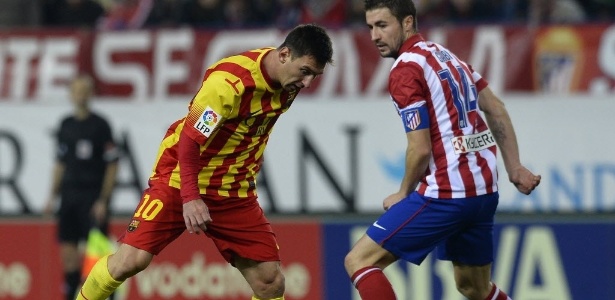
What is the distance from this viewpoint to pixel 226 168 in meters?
7.23

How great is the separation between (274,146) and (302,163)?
267mm

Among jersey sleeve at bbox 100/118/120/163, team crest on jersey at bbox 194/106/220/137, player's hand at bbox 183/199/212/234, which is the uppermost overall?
team crest on jersey at bbox 194/106/220/137

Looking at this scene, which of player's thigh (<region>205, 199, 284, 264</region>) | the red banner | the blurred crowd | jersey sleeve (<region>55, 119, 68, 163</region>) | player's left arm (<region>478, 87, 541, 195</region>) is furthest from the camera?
the blurred crowd

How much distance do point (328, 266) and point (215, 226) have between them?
3.39 meters

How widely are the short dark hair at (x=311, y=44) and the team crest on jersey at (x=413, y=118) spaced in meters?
0.48

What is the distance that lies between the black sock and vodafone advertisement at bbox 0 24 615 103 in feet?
4.81

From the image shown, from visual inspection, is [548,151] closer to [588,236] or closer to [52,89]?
[588,236]

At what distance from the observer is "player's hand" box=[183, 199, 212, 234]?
22.3 feet

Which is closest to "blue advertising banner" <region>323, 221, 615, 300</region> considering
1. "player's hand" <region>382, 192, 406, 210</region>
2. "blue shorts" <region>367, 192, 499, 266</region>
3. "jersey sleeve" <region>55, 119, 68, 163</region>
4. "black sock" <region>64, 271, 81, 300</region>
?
"black sock" <region>64, 271, 81, 300</region>

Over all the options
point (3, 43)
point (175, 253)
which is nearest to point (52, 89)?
point (3, 43)

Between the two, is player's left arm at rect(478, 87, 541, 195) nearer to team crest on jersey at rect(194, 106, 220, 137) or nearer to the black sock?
team crest on jersey at rect(194, 106, 220, 137)

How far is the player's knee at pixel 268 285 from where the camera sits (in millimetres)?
7320

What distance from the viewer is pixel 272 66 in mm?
6934

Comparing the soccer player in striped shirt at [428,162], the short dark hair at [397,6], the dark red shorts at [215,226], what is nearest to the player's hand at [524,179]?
the soccer player in striped shirt at [428,162]
